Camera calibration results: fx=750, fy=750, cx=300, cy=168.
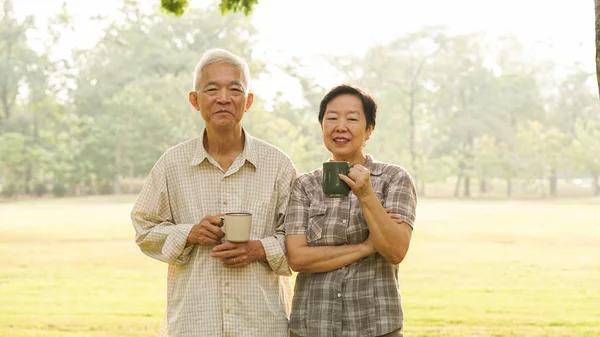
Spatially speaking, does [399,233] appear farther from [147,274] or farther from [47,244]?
[47,244]

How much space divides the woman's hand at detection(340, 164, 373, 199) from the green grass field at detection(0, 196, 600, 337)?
→ 16.2ft

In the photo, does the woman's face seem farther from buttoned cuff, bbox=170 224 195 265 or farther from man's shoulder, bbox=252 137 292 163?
buttoned cuff, bbox=170 224 195 265

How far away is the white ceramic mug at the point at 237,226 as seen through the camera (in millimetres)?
1879

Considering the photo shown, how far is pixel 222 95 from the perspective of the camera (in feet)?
6.75

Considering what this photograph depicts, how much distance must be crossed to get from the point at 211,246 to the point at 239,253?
15 cm

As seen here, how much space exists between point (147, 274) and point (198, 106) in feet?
30.2

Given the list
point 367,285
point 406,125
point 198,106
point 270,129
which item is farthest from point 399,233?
point 406,125

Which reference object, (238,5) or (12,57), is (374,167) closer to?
(238,5)

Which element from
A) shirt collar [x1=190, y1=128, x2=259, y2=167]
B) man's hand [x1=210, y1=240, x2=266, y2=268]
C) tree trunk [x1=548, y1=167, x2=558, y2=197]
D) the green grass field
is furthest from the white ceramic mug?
tree trunk [x1=548, y1=167, x2=558, y2=197]

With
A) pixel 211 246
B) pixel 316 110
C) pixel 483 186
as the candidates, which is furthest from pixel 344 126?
pixel 483 186

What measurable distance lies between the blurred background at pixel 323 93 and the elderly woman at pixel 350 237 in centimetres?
1416

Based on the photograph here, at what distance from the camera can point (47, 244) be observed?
565 inches

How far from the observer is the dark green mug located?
72.3 inches

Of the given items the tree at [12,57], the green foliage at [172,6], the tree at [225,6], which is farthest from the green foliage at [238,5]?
the tree at [12,57]
